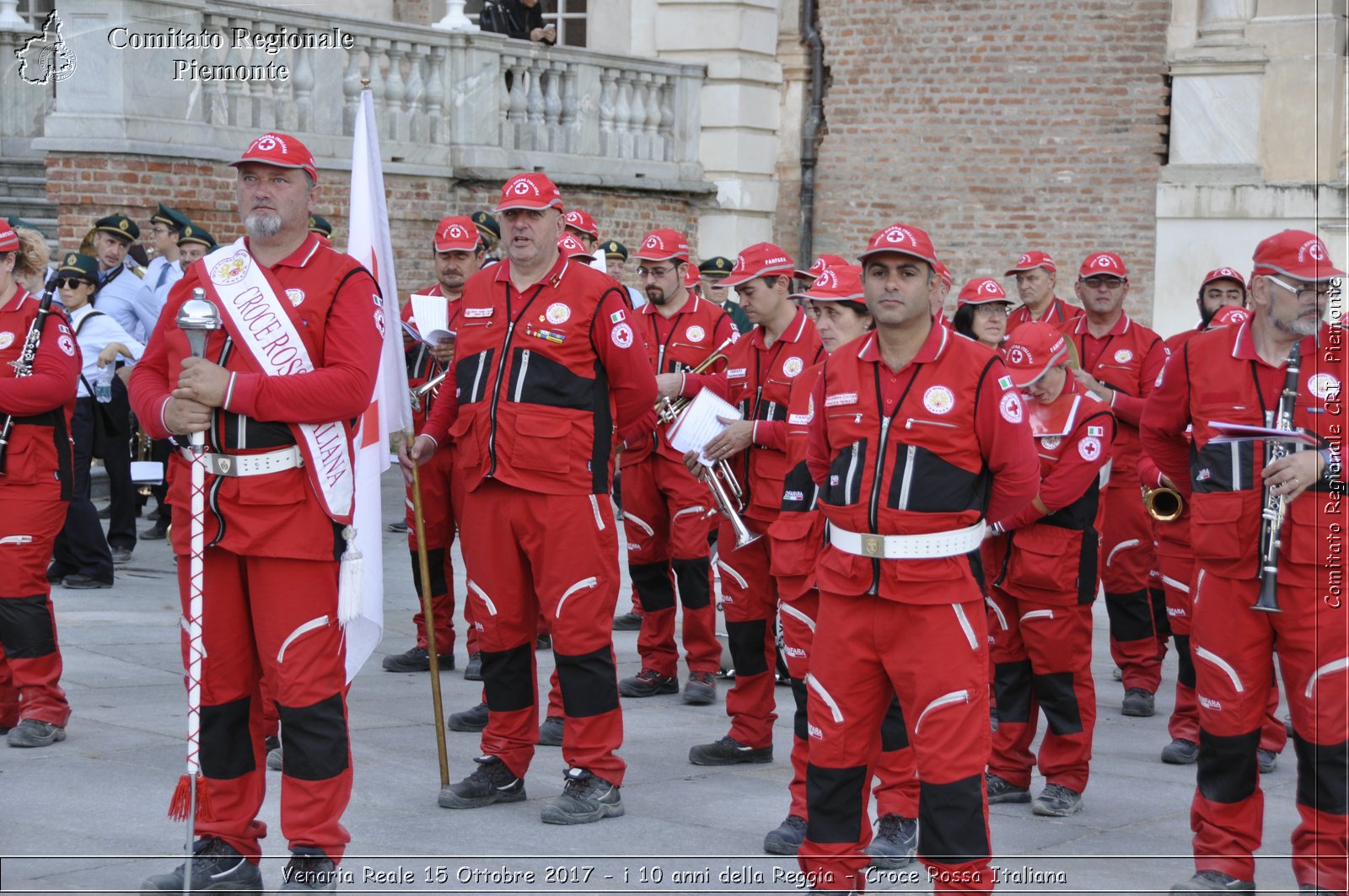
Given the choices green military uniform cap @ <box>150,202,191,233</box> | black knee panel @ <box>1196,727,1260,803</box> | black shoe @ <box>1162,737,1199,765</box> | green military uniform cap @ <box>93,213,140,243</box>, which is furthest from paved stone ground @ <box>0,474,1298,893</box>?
green military uniform cap @ <box>150,202,191,233</box>

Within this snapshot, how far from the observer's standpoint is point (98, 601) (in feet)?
36.5

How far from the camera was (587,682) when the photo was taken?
683 cm

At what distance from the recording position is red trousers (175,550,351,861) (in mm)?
5598

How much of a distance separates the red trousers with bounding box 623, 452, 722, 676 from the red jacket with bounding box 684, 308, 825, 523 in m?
1.31

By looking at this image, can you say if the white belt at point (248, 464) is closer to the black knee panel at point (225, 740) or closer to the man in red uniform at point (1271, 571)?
the black knee panel at point (225, 740)

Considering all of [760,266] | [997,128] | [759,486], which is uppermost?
[997,128]

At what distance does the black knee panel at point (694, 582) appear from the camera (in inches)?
371

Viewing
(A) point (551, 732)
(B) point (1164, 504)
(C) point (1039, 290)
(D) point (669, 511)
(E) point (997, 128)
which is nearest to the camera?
(B) point (1164, 504)

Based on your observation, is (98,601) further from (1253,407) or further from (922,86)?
(922,86)

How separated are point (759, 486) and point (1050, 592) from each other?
4.79 ft

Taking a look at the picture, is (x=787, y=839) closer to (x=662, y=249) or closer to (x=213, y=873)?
(x=213, y=873)

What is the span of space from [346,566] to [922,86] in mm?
14411

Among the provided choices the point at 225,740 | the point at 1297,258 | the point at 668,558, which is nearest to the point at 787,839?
the point at 225,740

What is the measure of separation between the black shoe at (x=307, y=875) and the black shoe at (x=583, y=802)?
1.28 m
